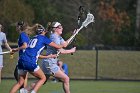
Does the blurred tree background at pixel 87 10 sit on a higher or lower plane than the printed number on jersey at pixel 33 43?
higher

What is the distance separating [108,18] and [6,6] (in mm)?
17642

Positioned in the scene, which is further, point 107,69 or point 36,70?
point 107,69

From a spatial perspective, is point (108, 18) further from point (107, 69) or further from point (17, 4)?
point (107, 69)

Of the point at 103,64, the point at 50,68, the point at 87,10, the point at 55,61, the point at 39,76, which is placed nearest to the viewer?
the point at 39,76

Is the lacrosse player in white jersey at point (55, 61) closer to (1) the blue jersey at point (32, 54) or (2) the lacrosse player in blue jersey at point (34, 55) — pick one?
(2) the lacrosse player in blue jersey at point (34, 55)

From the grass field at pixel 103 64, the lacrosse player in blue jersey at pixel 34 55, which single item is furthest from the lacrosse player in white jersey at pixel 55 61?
the grass field at pixel 103 64

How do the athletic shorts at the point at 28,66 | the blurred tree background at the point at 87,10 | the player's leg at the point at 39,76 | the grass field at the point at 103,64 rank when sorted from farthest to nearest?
the blurred tree background at the point at 87,10 < the grass field at the point at 103,64 < the player's leg at the point at 39,76 < the athletic shorts at the point at 28,66

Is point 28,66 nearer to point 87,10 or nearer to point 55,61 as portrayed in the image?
point 55,61

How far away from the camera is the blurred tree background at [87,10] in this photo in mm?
41219

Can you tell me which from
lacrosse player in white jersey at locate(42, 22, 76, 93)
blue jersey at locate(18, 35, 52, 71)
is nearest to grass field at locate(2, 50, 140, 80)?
lacrosse player in white jersey at locate(42, 22, 76, 93)

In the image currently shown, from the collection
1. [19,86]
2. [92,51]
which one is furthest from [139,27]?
[19,86]

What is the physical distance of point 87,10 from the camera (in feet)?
132

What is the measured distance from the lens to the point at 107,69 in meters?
28.2

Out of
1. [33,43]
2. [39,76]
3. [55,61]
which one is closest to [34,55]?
[33,43]
